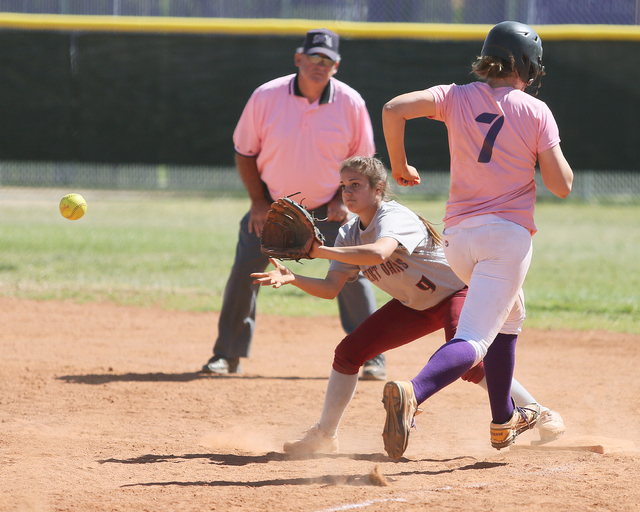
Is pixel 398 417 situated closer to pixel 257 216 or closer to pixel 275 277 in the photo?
pixel 275 277

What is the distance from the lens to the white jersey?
11.2ft

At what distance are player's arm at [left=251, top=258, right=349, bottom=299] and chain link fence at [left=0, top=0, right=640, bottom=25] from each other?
12.3 meters

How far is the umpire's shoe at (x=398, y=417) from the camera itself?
2678mm

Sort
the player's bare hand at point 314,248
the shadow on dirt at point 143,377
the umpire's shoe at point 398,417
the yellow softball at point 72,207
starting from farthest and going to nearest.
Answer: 1. the shadow on dirt at point 143,377
2. the yellow softball at point 72,207
3. the player's bare hand at point 314,248
4. the umpire's shoe at point 398,417

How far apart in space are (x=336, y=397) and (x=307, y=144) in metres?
2.01

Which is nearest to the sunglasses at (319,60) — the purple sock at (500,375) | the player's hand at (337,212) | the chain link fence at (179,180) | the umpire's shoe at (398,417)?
the player's hand at (337,212)

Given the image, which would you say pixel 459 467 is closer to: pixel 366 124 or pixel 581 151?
pixel 366 124

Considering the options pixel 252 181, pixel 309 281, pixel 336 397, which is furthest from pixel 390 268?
pixel 252 181

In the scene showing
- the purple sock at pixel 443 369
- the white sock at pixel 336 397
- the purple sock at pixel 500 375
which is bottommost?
the white sock at pixel 336 397

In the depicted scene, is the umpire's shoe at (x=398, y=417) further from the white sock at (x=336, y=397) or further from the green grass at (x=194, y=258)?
the green grass at (x=194, y=258)


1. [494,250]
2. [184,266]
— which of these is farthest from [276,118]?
[184,266]

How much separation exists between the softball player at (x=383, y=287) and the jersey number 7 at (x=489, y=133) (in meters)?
0.52

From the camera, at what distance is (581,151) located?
1479 cm

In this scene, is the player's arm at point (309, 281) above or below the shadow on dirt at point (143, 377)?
above
